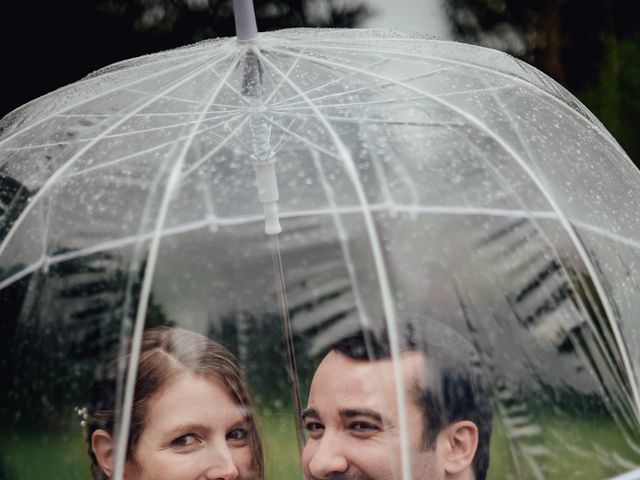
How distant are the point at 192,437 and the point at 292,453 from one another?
0.58 feet

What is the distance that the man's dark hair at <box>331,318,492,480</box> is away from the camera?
190 centimetres

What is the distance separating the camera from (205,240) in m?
1.92

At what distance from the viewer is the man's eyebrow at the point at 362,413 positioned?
1.88 meters

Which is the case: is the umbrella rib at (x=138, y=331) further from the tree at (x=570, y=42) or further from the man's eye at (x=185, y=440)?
the tree at (x=570, y=42)

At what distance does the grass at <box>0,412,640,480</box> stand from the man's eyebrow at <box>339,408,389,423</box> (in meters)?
0.10

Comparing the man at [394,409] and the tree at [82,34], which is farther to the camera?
the tree at [82,34]

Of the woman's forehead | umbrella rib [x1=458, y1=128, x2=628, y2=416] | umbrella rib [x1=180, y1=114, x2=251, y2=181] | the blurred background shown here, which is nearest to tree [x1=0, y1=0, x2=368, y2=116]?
the blurred background

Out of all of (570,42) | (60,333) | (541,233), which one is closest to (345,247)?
(541,233)

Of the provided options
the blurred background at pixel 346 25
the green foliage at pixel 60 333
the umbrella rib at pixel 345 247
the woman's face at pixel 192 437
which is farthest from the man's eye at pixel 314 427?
the blurred background at pixel 346 25

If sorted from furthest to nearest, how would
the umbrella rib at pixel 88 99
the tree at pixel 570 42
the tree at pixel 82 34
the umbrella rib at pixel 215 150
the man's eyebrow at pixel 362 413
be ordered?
the tree at pixel 570 42 < the tree at pixel 82 34 < the umbrella rib at pixel 88 99 < the umbrella rib at pixel 215 150 < the man's eyebrow at pixel 362 413

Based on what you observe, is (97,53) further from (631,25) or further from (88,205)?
(88,205)

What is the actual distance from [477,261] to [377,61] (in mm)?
553

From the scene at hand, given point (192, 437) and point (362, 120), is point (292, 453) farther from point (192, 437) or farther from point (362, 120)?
point (362, 120)

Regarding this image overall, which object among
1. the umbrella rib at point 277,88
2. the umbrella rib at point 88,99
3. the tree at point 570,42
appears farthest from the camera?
the tree at point 570,42
